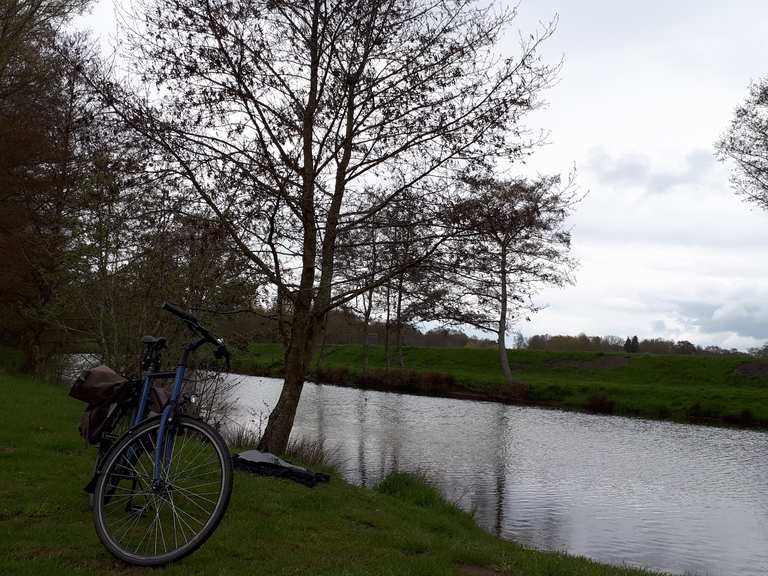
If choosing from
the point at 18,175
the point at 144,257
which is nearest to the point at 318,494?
the point at 144,257

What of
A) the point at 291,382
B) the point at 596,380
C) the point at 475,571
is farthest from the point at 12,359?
the point at 596,380

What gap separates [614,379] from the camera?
39625mm

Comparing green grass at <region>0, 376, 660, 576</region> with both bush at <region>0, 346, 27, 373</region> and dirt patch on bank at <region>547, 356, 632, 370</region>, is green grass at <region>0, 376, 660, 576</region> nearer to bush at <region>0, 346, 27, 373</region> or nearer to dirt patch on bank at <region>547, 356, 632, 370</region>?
bush at <region>0, 346, 27, 373</region>

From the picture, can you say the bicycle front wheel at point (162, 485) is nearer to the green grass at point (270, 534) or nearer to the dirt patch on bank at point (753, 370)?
the green grass at point (270, 534)

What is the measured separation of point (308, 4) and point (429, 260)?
422cm

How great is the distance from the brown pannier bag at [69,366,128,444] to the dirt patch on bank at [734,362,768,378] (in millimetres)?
37506

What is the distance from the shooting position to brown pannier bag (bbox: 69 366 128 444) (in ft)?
17.3

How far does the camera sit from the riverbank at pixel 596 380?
1192 inches

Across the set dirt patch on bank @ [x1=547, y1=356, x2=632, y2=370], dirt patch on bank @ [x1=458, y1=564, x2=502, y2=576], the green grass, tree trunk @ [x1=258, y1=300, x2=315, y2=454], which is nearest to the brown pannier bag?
the green grass

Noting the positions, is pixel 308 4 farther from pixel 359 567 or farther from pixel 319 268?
pixel 359 567

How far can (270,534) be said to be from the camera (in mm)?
5551

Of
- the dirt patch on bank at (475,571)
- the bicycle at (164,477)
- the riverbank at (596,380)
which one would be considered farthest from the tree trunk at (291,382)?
the riverbank at (596,380)

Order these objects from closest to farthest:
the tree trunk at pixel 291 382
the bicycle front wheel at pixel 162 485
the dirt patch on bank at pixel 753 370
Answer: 1. the bicycle front wheel at pixel 162 485
2. the tree trunk at pixel 291 382
3. the dirt patch on bank at pixel 753 370

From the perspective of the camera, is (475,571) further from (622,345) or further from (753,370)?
(622,345)
